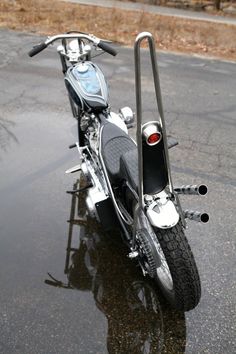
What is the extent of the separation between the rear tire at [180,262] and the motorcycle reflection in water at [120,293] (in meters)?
0.32

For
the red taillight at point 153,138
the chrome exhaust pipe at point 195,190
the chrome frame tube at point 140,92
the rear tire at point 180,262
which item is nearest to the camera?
the chrome frame tube at point 140,92

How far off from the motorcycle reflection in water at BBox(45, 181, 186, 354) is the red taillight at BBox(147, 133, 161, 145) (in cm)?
127

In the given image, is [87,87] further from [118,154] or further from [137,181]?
[137,181]

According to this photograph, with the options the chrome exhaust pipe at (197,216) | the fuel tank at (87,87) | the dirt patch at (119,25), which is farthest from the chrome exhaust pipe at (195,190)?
the dirt patch at (119,25)

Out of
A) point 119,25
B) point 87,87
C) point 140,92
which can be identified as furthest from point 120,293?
point 119,25

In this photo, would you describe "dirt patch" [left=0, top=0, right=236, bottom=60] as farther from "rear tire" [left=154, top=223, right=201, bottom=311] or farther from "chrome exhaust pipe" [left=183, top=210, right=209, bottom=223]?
"rear tire" [left=154, top=223, right=201, bottom=311]

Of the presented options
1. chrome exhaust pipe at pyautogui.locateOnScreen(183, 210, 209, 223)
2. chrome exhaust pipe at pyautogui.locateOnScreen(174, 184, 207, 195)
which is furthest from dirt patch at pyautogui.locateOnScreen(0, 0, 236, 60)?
chrome exhaust pipe at pyautogui.locateOnScreen(183, 210, 209, 223)

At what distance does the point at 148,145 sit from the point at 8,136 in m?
3.17

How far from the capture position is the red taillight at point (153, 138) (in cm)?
229

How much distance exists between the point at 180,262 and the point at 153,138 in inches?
29.6

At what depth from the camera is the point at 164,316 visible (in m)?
2.91

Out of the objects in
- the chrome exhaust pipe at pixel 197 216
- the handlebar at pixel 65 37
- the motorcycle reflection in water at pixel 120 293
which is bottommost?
the motorcycle reflection in water at pixel 120 293

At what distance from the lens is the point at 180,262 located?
2.48m

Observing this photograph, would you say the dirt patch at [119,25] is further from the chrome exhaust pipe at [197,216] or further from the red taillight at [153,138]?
the red taillight at [153,138]
